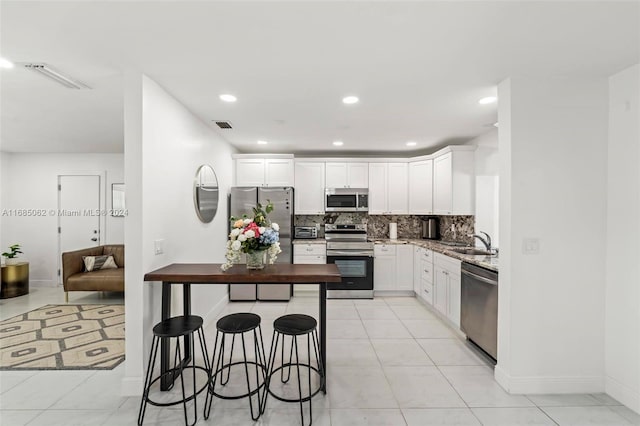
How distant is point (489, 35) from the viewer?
186 cm

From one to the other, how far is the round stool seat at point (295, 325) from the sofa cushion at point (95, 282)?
3.65 metres

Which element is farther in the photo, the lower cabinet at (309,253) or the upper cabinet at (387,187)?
the upper cabinet at (387,187)

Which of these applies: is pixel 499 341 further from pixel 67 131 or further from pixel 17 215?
pixel 17 215

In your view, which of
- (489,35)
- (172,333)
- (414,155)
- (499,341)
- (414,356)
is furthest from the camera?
(414,155)

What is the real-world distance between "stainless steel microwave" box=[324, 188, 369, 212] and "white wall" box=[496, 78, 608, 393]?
9.77 ft

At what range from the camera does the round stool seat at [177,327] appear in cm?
211

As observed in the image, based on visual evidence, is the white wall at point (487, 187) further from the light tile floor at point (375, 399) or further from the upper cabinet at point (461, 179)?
the light tile floor at point (375, 399)

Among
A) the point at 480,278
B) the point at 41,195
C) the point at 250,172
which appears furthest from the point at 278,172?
the point at 41,195

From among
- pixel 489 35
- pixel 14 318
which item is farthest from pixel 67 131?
pixel 489 35

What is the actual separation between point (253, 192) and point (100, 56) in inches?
112

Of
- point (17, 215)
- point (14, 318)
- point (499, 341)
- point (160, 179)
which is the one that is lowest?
point (14, 318)

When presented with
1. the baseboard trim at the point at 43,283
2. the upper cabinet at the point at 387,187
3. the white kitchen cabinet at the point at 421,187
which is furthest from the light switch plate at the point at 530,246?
the baseboard trim at the point at 43,283

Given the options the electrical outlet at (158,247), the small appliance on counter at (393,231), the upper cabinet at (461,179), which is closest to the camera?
the electrical outlet at (158,247)

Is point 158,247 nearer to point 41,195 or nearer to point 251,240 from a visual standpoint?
point 251,240
